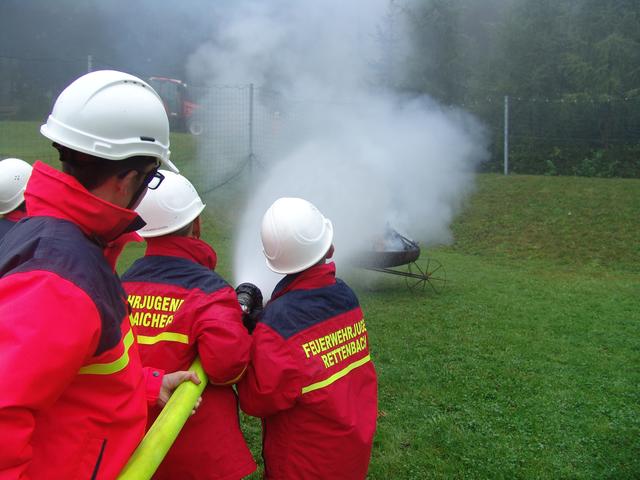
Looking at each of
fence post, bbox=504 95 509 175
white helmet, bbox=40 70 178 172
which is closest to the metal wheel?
white helmet, bbox=40 70 178 172

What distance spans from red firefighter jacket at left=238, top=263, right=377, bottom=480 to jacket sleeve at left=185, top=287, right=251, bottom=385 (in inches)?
4.8

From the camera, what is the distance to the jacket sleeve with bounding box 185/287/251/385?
216cm

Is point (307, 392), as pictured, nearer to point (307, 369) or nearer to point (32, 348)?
point (307, 369)

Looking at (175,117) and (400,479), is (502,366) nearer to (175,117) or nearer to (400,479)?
(400,479)

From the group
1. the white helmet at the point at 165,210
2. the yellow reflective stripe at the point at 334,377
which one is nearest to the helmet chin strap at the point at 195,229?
the white helmet at the point at 165,210

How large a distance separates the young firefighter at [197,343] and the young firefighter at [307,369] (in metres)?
0.12

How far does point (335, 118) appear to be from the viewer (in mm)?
10250

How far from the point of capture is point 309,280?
2613 mm

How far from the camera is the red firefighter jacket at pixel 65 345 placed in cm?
113

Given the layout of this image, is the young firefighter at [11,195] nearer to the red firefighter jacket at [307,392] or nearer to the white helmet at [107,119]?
the red firefighter jacket at [307,392]

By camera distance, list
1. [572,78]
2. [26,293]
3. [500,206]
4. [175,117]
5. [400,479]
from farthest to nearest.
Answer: [572,78]
[175,117]
[500,206]
[400,479]
[26,293]

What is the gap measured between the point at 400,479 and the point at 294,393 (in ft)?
6.04

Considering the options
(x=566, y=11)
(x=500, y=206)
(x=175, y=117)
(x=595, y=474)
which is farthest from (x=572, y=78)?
(x=595, y=474)

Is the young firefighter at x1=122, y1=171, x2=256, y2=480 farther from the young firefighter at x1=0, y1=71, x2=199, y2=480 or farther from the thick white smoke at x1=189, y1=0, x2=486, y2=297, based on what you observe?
the thick white smoke at x1=189, y1=0, x2=486, y2=297
